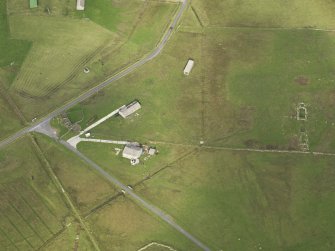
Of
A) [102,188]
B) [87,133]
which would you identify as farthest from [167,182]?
[87,133]

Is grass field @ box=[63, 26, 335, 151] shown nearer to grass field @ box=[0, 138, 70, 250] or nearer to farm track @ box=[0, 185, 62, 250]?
grass field @ box=[0, 138, 70, 250]

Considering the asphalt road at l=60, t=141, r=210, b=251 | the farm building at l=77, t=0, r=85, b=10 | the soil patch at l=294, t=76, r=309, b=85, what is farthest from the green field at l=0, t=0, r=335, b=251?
the farm building at l=77, t=0, r=85, b=10

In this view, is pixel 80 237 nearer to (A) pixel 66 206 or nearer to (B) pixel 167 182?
(A) pixel 66 206

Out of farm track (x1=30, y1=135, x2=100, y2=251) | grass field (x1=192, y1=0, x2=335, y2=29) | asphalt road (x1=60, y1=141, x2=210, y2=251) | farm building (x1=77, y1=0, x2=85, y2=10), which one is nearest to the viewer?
asphalt road (x1=60, y1=141, x2=210, y2=251)

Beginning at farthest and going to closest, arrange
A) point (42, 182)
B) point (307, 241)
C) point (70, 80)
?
point (70, 80), point (42, 182), point (307, 241)

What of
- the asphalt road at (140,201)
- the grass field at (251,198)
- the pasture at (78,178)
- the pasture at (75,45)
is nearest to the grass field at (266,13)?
the pasture at (75,45)

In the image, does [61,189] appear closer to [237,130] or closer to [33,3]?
[237,130]
